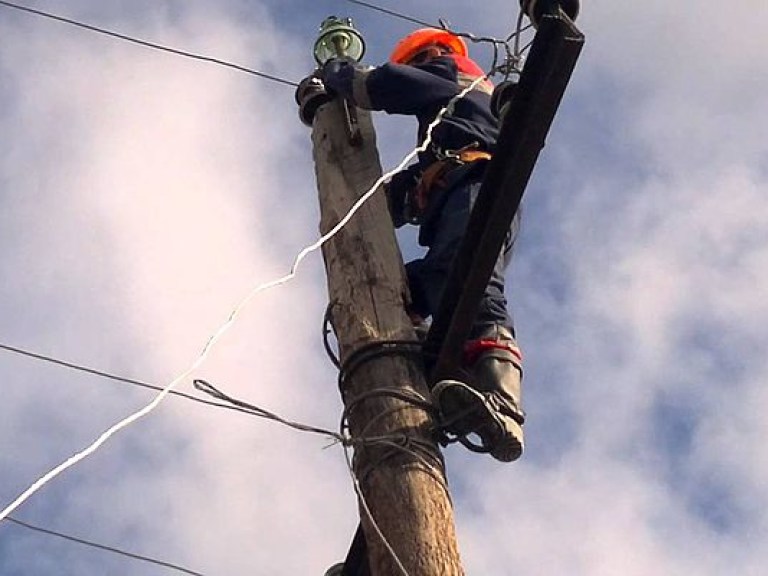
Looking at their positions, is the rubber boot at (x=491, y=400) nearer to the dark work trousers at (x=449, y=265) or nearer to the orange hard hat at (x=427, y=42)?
the dark work trousers at (x=449, y=265)

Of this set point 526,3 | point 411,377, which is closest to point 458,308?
point 411,377

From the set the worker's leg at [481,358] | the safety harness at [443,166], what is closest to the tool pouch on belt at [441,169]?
the safety harness at [443,166]

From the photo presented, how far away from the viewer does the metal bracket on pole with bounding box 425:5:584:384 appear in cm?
384

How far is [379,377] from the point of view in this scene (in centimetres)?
404

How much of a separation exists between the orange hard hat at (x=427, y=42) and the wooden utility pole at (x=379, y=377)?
68 cm

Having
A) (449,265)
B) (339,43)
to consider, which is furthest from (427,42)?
(449,265)

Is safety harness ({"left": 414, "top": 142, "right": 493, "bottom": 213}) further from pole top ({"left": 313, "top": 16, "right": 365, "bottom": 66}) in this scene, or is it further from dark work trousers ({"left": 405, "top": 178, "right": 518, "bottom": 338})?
pole top ({"left": 313, "top": 16, "right": 365, "bottom": 66})

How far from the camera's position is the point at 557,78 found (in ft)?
12.6

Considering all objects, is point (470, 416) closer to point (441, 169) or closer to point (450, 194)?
point (450, 194)

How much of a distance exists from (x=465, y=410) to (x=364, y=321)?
415 mm

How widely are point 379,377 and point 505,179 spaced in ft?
2.07

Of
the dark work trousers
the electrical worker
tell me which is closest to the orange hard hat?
the electrical worker

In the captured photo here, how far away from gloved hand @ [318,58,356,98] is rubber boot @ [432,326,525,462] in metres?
1.16

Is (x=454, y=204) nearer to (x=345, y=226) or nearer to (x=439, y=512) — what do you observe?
(x=345, y=226)
